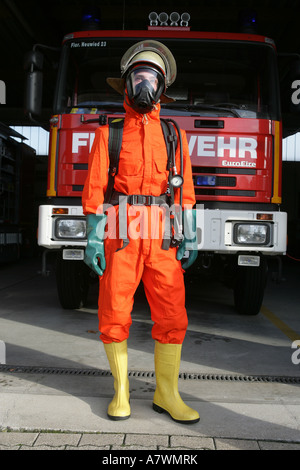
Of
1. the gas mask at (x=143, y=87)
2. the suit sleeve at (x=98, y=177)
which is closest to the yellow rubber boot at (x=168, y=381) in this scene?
the suit sleeve at (x=98, y=177)

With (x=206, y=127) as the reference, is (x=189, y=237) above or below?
below

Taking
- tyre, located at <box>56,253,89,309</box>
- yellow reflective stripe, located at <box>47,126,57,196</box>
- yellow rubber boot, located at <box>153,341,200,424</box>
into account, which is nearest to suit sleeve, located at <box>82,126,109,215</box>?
yellow rubber boot, located at <box>153,341,200,424</box>

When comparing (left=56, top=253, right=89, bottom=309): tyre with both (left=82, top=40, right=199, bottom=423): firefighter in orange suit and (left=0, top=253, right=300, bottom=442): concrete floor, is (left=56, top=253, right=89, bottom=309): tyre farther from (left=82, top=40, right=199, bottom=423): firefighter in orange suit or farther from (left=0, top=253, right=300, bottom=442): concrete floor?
(left=82, top=40, right=199, bottom=423): firefighter in orange suit

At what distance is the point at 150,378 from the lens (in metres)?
3.64

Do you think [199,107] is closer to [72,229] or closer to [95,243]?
[72,229]

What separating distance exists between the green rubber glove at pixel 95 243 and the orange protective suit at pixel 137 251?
4 cm

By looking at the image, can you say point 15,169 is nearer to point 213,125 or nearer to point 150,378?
point 213,125

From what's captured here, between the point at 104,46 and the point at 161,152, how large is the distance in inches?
103

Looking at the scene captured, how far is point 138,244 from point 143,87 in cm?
88

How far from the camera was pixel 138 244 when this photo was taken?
2.86 m

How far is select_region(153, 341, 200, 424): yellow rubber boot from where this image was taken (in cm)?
289

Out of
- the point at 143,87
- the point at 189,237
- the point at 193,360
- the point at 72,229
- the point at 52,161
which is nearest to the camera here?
the point at 143,87

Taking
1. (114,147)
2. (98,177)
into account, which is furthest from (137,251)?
(114,147)
